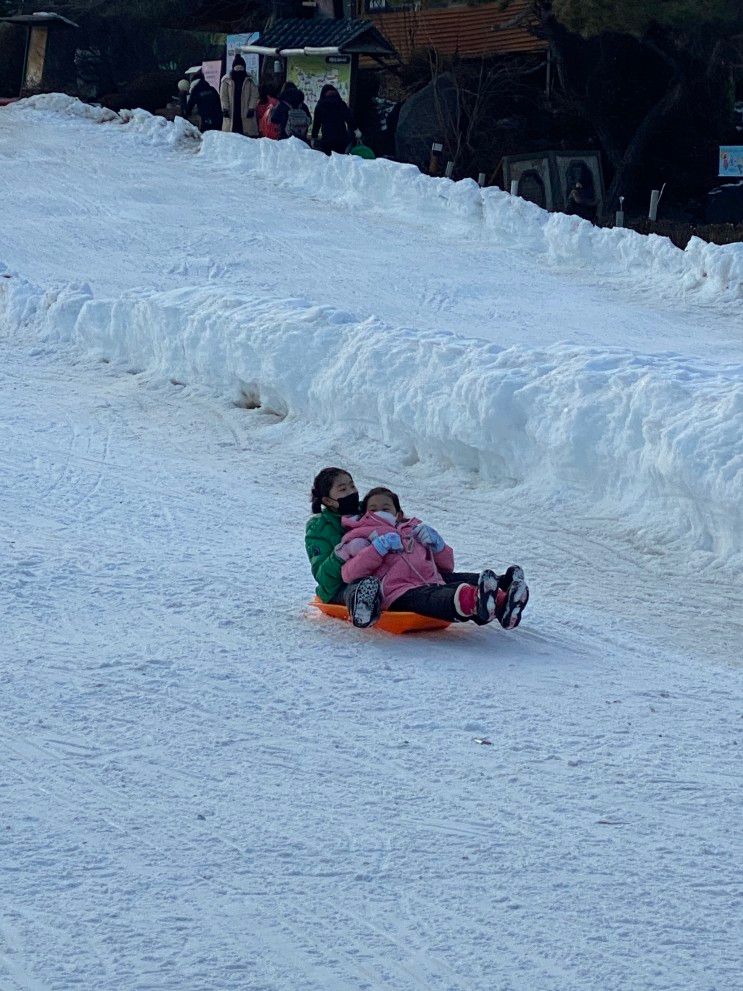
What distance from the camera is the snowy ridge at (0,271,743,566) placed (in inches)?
310

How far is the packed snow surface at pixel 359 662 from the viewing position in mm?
3672

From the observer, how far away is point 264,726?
16.7ft

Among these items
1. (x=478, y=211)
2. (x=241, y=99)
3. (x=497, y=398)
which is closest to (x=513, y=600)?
(x=497, y=398)

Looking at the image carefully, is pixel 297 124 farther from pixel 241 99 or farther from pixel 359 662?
pixel 359 662

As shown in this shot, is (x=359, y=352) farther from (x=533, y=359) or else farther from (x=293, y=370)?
(x=533, y=359)

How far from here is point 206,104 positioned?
25.6m

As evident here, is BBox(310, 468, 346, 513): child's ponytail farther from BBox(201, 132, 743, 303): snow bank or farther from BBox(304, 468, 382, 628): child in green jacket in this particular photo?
→ BBox(201, 132, 743, 303): snow bank

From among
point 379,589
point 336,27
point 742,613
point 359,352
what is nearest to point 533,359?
point 359,352

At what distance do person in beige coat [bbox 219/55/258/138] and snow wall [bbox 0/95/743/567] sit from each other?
10099 millimetres

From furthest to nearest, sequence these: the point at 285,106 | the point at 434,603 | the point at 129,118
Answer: the point at 129,118
the point at 285,106
the point at 434,603

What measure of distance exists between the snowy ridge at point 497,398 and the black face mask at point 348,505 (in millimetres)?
2120

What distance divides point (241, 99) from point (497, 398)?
17355mm

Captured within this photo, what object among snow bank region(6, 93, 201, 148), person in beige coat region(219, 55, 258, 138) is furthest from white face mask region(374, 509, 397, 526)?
snow bank region(6, 93, 201, 148)

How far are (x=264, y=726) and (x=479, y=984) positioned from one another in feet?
5.98
